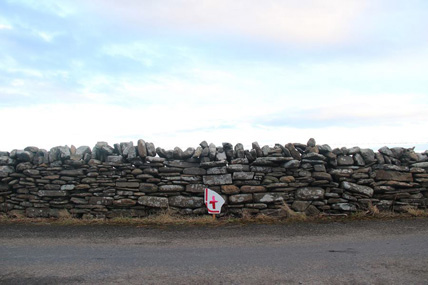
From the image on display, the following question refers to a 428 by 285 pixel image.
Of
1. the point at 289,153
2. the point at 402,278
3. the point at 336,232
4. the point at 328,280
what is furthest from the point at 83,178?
the point at 402,278

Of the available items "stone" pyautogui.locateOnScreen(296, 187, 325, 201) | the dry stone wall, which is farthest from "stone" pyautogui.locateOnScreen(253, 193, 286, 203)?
"stone" pyautogui.locateOnScreen(296, 187, 325, 201)

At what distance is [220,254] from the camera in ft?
19.0

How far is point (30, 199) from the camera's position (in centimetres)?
976

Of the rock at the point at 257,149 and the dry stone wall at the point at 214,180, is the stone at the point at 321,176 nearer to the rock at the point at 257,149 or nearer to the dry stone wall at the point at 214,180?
the dry stone wall at the point at 214,180

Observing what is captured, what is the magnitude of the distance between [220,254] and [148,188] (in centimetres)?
417

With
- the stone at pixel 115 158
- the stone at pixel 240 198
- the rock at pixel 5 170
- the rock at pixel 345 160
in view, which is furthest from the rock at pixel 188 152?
the rock at pixel 5 170

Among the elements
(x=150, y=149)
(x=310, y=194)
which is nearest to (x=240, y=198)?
(x=310, y=194)

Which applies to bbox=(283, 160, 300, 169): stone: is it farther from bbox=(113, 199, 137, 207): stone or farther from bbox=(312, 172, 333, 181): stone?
bbox=(113, 199, 137, 207): stone

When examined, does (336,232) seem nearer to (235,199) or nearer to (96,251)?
(235,199)

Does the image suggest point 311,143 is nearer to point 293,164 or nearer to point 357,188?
point 293,164

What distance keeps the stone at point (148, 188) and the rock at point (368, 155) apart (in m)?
5.65

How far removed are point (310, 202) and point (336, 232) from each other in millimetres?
2020

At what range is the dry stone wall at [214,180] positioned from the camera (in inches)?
372

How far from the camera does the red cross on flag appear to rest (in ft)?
30.1
